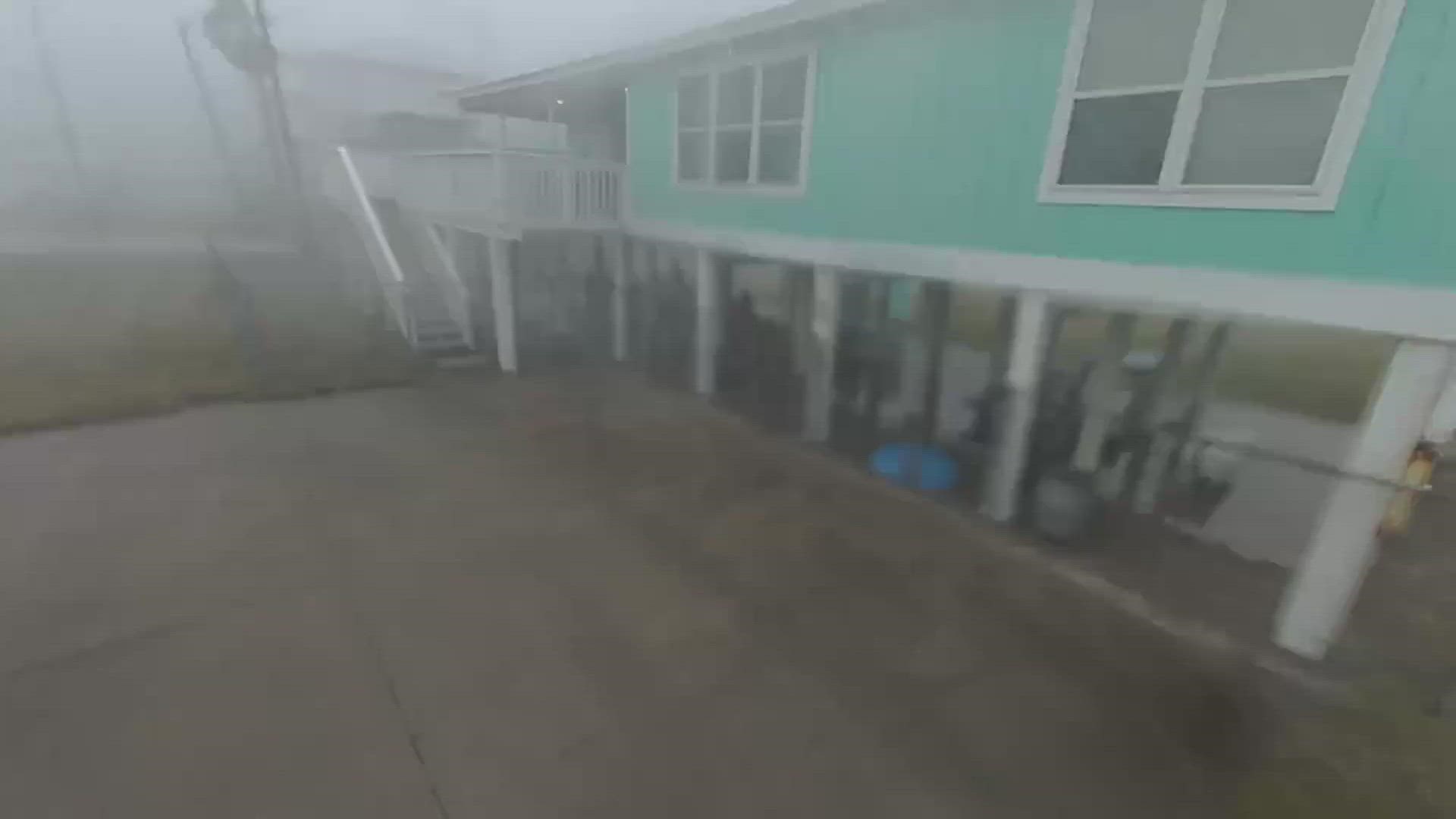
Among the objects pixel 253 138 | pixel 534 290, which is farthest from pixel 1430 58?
pixel 253 138

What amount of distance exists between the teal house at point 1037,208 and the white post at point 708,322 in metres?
0.05

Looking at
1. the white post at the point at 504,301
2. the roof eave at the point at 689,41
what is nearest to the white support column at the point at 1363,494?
the roof eave at the point at 689,41

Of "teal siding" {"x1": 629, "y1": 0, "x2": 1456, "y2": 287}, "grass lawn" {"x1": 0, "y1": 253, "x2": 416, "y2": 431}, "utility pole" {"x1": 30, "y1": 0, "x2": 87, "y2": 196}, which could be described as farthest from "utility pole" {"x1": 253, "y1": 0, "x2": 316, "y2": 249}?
"utility pole" {"x1": 30, "y1": 0, "x2": 87, "y2": 196}

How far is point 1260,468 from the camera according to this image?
29.5 ft

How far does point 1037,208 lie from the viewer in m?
6.07

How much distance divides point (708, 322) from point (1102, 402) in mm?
5997

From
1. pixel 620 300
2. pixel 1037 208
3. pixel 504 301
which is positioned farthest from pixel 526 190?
pixel 1037 208

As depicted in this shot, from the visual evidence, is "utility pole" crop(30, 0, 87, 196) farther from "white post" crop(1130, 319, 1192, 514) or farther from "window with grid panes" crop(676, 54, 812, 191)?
"white post" crop(1130, 319, 1192, 514)

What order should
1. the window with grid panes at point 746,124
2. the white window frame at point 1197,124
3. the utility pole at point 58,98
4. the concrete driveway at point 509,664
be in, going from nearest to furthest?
the concrete driveway at point 509,664 → the white window frame at point 1197,124 → the window with grid panes at point 746,124 → the utility pole at point 58,98

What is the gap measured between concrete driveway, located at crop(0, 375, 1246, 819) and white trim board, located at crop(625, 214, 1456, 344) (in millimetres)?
2793

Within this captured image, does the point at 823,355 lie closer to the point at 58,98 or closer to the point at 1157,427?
the point at 1157,427

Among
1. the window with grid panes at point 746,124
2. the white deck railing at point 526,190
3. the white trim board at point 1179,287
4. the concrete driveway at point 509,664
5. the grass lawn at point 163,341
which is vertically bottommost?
the concrete driveway at point 509,664

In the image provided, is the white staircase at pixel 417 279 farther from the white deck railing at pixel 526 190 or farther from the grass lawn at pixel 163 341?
the white deck railing at pixel 526 190

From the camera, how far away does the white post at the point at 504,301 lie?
11.6 meters
